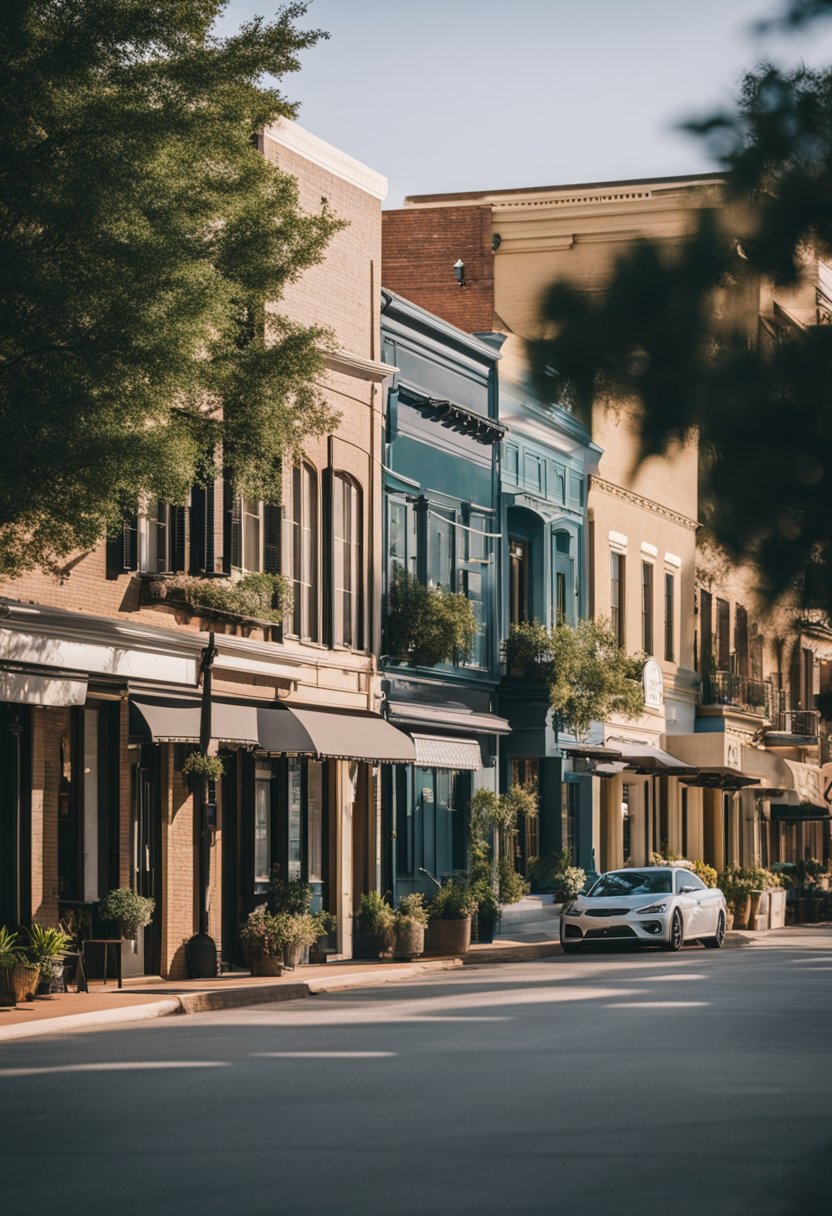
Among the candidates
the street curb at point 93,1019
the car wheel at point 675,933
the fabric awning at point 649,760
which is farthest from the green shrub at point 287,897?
the fabric awning at point 649,760

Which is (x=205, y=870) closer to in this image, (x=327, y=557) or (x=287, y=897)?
(x=287, y=897)

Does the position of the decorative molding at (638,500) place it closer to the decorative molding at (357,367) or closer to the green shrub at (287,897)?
the decorative molding at (357,367)

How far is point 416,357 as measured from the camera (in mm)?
36281

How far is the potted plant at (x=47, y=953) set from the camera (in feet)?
73.7

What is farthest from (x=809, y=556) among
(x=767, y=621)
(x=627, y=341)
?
(x=627, y=341)

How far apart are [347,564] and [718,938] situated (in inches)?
359

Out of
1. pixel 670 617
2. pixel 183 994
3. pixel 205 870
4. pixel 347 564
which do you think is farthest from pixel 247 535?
pixel 670 617

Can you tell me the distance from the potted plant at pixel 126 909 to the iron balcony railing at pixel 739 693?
99.7ft

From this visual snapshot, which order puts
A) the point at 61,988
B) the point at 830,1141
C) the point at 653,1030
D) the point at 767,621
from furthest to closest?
the point at 61,988 < the point at 653,1030 < the point at 830,1141 < the point at 767,621

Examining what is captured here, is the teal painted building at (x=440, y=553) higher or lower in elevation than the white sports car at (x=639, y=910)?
higher

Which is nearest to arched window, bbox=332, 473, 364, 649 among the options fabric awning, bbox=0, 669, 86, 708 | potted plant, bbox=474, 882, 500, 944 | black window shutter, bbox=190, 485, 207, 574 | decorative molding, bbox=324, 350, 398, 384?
decorative molding, bbox=324, 350, 398, 384

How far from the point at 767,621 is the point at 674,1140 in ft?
10.8

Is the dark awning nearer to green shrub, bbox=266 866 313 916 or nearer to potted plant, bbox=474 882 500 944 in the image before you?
potted plant, bbox=474 882 500 944

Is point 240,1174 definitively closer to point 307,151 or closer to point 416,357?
point 307,151
